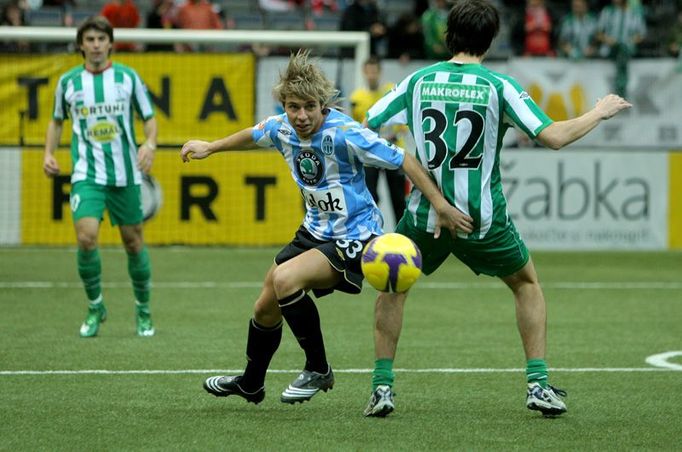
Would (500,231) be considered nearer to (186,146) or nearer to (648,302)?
(186,146)

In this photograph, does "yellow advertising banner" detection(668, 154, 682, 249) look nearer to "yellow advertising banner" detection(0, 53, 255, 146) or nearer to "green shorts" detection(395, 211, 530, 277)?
"yellow advertising banner" detection(0, 53, 255, 146)

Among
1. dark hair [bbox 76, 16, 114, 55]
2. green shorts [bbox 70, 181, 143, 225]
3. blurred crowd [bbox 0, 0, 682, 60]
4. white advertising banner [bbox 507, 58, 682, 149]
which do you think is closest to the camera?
dark hair [bbox 76, 16, 114, 55]

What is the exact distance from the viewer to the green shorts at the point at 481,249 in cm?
646

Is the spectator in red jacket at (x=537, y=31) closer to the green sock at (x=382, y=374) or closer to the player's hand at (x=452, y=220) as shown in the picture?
the player's hand at (x=452, y=220)

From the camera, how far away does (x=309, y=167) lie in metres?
6.43

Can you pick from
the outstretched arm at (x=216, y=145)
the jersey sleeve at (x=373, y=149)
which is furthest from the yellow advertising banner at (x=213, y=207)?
the jersey sleeve at (x=373, y=149)

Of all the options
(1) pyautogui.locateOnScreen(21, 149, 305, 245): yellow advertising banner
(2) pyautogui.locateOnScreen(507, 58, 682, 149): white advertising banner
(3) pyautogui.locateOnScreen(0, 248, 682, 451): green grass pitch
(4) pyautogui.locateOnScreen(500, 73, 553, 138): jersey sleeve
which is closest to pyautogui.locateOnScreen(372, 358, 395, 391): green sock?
(3) pyautogui.locateOnScreen(0, 248, 682, 451): green grass pitch

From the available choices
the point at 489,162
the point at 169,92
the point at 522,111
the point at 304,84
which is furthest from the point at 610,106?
the point at 169,92

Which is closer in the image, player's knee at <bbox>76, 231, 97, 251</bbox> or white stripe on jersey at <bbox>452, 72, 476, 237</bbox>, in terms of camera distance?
white stripe on jersey at <bbox>452, 72, 476, 237</bbox>

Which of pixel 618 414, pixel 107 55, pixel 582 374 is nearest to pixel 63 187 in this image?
pixel 107 55

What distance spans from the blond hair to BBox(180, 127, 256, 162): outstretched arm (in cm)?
36

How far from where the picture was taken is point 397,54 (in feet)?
58.7

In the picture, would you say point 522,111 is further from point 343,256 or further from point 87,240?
point 87,240

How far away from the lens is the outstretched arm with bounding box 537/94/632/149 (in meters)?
6.11
